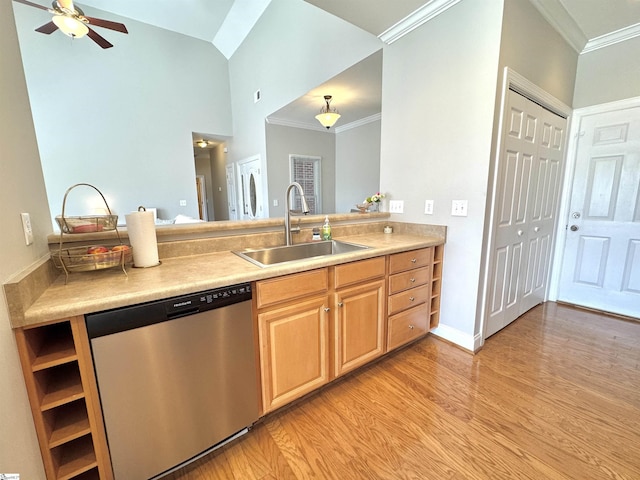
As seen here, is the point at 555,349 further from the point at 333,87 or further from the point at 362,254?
the point at 333,87

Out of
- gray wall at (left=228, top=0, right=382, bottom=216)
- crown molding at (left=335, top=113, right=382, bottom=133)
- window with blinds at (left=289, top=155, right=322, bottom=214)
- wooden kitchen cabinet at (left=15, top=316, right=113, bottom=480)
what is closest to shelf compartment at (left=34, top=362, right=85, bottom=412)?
wooden kitchen cabinet at (left=15, top=316, right=113, bottom=480)

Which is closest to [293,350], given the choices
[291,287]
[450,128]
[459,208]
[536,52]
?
[291,287]

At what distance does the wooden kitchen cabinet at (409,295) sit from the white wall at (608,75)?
2302mm

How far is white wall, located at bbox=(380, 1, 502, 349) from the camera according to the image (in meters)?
1.77

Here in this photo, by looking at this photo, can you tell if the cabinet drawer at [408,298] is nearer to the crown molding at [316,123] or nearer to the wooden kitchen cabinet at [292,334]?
the wooden kitchen cabinet at [292,334]

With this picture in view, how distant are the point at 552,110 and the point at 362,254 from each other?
2.33 meters

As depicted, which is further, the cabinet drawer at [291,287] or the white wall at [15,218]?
the cabinet drawer at [291,287]

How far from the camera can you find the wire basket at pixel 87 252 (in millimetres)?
1048

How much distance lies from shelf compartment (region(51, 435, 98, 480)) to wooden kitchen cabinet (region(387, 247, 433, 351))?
158 centimetres

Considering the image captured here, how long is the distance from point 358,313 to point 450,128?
4.91 feet

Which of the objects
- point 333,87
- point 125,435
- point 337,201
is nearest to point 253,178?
point 337,201

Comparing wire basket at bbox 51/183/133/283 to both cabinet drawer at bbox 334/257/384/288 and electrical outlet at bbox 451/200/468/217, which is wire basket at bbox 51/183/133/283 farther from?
electrical outlet at bbox 451/200/468/217

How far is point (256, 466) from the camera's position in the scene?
1.21 m

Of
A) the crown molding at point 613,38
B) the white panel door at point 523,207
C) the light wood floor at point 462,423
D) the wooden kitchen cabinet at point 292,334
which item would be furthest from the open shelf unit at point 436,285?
the crown molding at point 613,38
